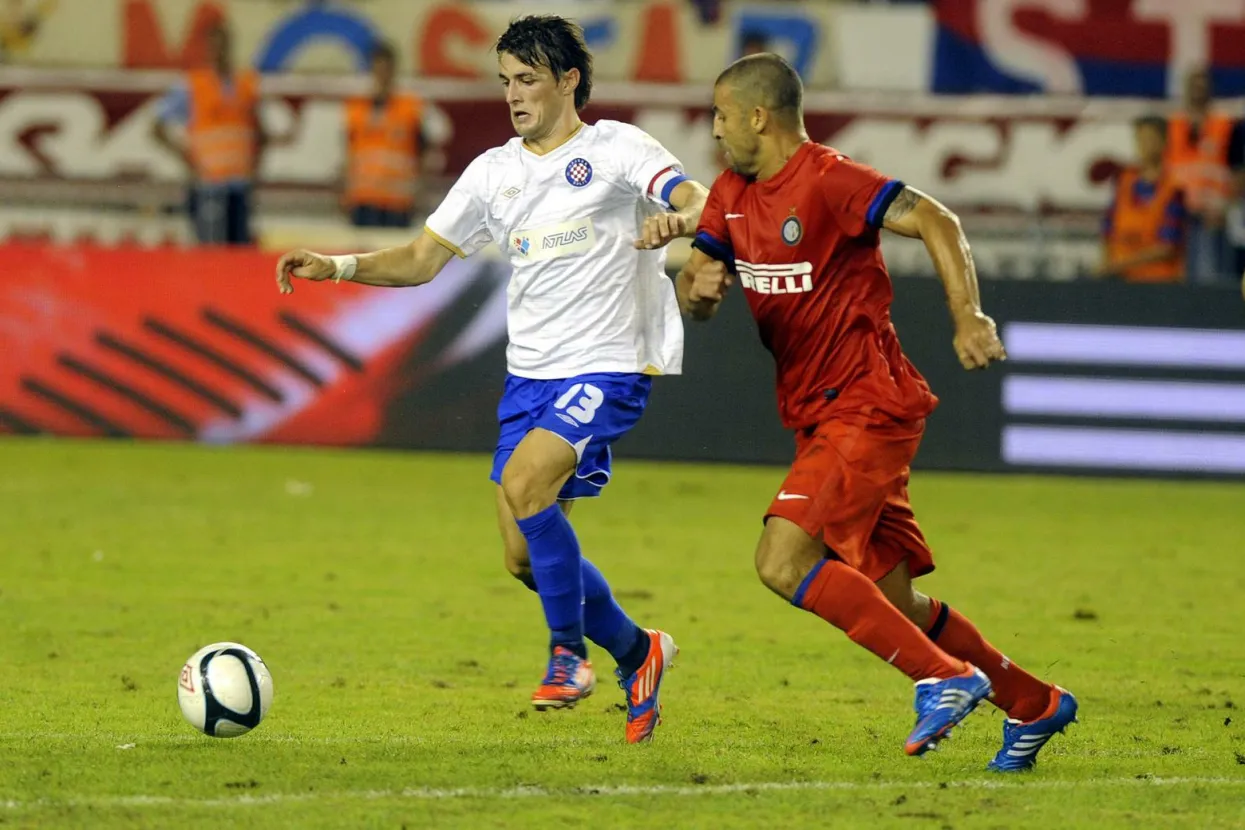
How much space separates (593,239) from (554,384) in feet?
1.47

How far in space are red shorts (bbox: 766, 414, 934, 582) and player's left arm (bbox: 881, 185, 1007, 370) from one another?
0.38 meters

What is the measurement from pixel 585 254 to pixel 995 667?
1.69m

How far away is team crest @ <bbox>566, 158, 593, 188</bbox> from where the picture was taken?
19.2 feet

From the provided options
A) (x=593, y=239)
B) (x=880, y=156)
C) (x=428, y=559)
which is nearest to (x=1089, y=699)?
(x=593, y=239)

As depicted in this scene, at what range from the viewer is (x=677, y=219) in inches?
213

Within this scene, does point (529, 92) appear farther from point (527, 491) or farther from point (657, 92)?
point (657, 92)

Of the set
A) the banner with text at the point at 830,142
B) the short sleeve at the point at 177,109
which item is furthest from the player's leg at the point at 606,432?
the banner with text at the point at 830,142

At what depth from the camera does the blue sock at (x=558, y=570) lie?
5613 mm

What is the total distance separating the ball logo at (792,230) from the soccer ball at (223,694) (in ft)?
6.04

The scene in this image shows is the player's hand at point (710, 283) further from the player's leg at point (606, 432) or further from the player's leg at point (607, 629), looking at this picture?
the player's leg at point (607, 629)

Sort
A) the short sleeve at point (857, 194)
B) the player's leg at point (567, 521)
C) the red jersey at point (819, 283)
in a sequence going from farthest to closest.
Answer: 1. the player's leg at point (567, 521)
2. the red jersey at point (819, 283)
3. the short sleeve at point (857, 194)

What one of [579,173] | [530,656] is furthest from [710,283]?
[530,656]

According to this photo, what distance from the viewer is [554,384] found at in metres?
5.80

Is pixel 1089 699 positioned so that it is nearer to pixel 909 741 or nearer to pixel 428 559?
pixel 909 741
